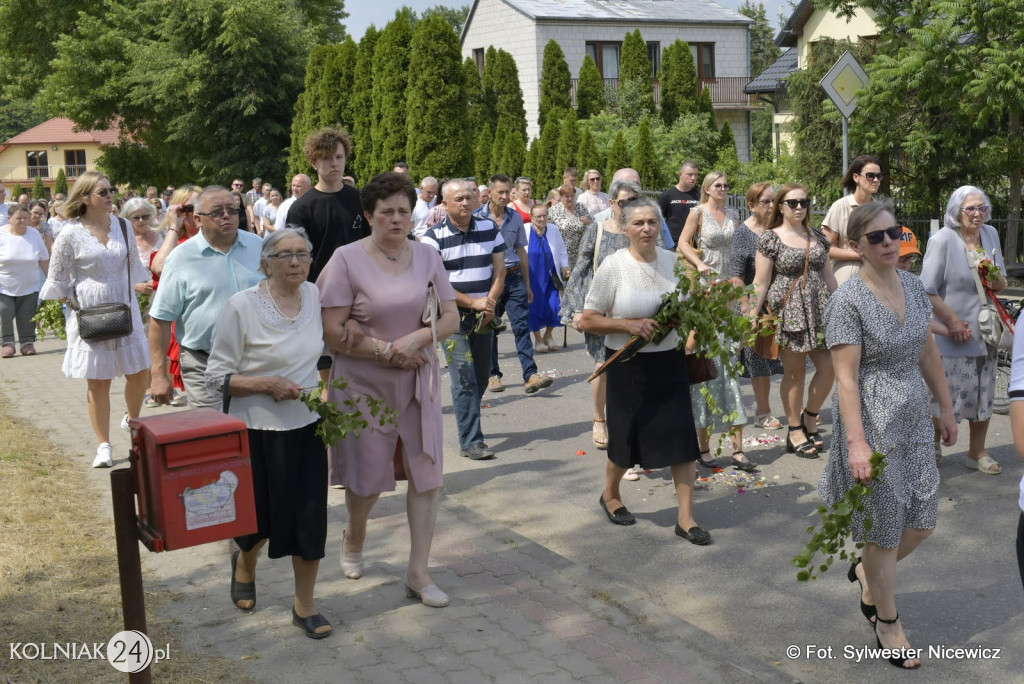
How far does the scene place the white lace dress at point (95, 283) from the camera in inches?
340

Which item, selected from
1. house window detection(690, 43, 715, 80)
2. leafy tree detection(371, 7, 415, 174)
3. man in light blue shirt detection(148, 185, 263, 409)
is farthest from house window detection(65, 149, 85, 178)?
man in light blue shirt detection(148, 185, 263, 409)

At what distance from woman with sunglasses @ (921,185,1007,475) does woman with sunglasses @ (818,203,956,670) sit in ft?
10.1

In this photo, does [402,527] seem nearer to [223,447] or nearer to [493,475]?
[493,475]

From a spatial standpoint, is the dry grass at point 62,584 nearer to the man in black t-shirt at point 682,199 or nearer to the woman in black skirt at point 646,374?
the woman in black skirt at point 646,374

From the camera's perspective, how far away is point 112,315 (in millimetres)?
8617

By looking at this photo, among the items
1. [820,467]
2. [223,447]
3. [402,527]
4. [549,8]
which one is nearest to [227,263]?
[402,527]

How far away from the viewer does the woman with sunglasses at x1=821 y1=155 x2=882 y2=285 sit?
353 inches

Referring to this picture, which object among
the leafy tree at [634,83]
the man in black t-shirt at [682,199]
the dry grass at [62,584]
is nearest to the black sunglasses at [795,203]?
the man in black t-shirt at [682,199]

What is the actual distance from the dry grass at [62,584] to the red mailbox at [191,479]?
2.70 ft

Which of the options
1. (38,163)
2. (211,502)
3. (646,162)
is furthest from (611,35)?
(38,163)

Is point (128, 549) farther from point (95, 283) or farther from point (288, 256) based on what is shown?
point (95, 283)

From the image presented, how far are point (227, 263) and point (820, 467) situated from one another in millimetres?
4307

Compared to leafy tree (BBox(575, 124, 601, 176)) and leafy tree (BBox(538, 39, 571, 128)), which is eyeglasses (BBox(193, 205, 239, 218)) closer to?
leafy tree (BBox(575, 124, 601, 176))

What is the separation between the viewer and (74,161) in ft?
389
